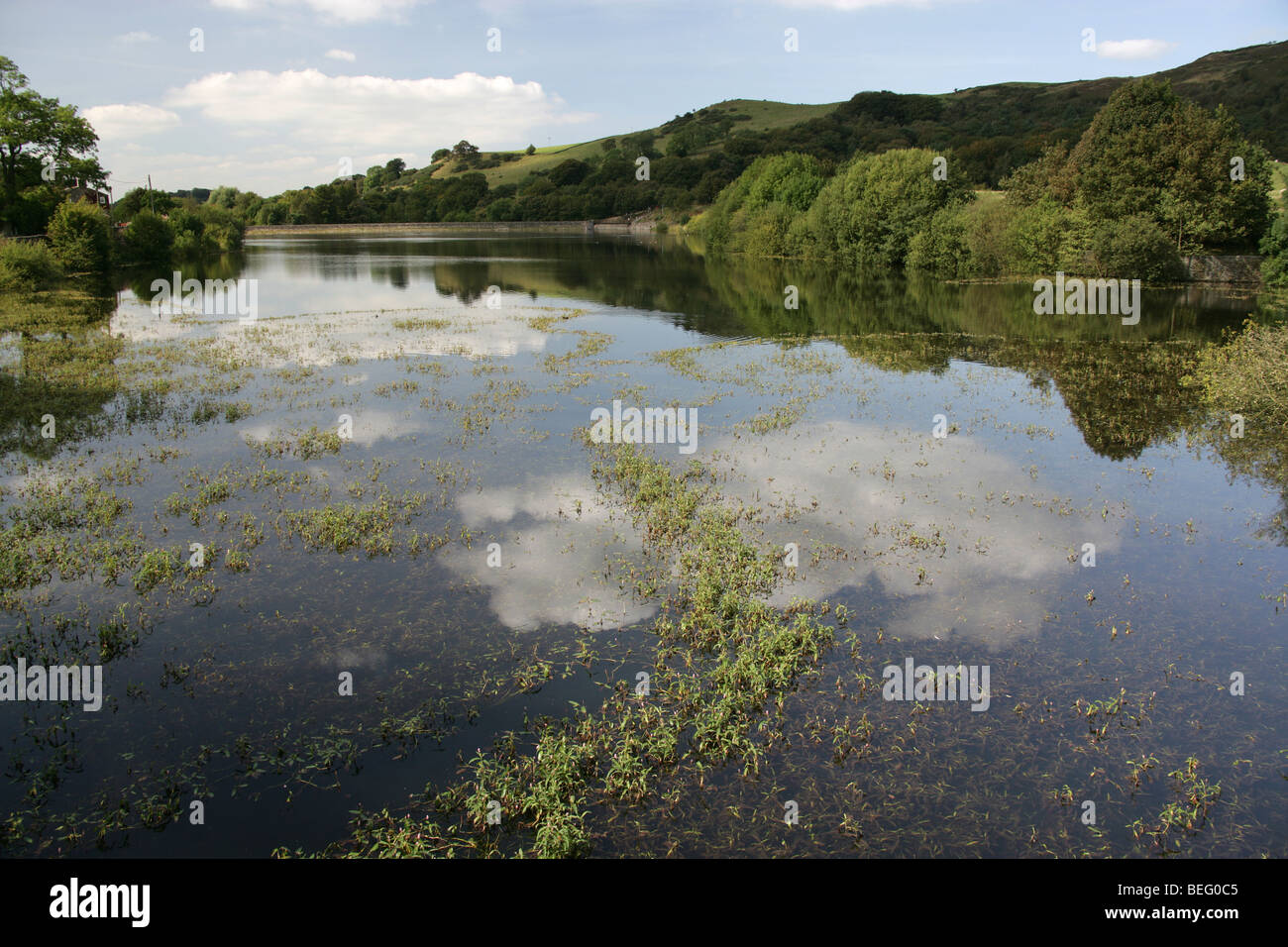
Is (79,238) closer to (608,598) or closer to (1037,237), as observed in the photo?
(608,598)

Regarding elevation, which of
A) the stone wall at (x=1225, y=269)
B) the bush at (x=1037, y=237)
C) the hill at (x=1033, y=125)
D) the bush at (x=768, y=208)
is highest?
the hill at (x=1033, y=125)

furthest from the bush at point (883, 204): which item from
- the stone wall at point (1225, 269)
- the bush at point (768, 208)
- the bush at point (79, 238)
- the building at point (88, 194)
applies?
the building at point (88, 194)

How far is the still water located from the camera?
833cm

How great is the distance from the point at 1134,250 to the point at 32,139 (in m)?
98.5

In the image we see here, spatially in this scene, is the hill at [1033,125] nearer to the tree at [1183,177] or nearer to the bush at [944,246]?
the bush at [944,246]

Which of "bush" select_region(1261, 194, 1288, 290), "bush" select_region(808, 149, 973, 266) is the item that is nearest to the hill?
"bush" select_region(808, 149, 973, 266)

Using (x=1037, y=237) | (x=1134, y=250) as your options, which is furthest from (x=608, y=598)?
(x=1037, y=237)

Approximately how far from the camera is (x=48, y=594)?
12516mm

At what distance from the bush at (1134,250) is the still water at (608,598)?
32.4 m

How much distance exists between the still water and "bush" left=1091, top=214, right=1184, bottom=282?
1277 inches

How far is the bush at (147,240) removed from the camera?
7831cm
